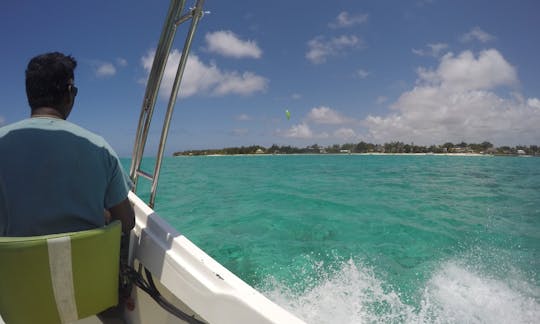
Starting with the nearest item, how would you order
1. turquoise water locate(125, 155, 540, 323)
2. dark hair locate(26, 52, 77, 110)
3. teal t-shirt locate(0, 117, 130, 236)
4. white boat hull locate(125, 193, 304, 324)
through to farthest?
1. white boat hull locate(125, 193, 304, 324)
2. teal t-shirt locate(0, 117, 130, 236)
3. dark hair locate(26, 52, 77, 110)
4. turquoise water locate(125, 155, 540, 323)

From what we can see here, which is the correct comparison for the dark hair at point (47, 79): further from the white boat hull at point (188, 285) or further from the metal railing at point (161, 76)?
the white boat hull at point (188, 285)

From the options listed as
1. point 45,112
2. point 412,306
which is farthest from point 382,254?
point 45,112

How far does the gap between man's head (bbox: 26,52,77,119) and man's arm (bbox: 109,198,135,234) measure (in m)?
0.46

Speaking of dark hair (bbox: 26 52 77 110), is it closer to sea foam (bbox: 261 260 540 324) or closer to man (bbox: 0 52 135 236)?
man (bbox: 0 52 135 236)

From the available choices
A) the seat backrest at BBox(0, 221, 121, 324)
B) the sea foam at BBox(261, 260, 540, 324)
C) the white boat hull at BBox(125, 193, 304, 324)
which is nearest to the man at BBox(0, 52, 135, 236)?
the seat backrest at BBox(0, 221, 121, 324)

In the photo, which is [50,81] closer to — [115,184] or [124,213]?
[115,184]

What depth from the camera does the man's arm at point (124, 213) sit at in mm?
1258

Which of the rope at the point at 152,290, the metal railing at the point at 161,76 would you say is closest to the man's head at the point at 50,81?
the metal railing at the point at 161,76

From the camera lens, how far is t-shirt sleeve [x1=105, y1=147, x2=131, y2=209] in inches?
45.9

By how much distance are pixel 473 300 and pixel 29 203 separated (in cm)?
351

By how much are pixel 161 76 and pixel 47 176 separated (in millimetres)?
795

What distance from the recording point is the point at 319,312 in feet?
8.16

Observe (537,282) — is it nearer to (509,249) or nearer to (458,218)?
(509,249)

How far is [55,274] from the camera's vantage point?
3.17 ft
